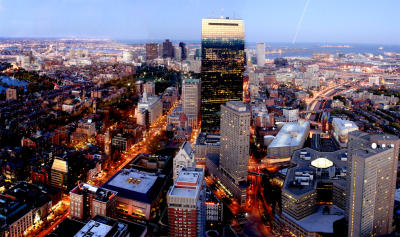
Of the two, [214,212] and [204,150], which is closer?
[214,212]

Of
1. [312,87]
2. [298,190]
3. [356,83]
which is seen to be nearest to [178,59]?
[312,87]

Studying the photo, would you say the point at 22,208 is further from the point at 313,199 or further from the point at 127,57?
the point at 127,57

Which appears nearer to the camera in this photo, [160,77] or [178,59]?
[160,77]

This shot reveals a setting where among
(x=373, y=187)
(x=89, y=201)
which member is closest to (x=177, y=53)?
(x=89, y=201)

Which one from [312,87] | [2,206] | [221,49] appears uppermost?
[221,49]

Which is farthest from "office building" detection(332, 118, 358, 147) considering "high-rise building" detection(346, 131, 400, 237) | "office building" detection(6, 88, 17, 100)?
"office building" detection(6, 88, 17, 100)

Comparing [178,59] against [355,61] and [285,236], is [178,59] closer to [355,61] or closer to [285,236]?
[355,61]

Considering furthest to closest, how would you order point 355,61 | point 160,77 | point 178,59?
point 355,61, point 178,59, point 160,77
